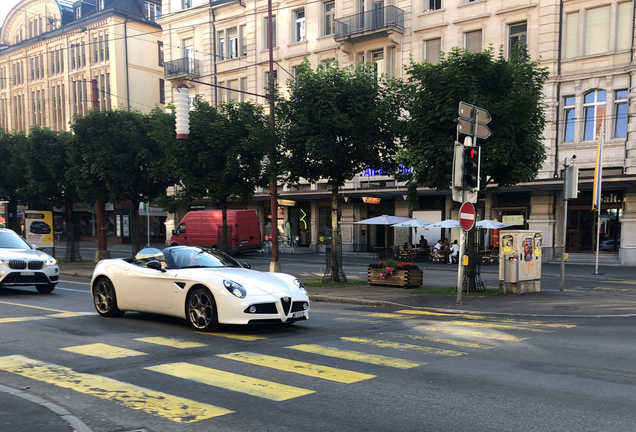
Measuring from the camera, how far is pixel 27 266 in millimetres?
13320

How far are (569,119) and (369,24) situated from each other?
13038 mm

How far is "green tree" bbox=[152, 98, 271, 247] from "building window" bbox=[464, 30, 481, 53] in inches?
582

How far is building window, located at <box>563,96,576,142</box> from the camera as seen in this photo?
2703cm

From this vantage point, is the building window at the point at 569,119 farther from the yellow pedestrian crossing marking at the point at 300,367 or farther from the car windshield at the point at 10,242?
the yellow pedestrian crossing marking at the point at 300,367

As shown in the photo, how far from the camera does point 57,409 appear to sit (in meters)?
4.60

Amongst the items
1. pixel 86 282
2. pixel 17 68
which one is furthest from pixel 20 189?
pixel 17 68

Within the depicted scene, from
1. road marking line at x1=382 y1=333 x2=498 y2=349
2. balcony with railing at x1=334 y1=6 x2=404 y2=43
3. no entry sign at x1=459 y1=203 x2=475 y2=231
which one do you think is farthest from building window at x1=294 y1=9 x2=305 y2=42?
road marking line at x1=382 y1=333 x2=498 y2=349

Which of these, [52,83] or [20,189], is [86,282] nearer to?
[20,189]

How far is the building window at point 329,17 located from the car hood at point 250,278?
29.6m

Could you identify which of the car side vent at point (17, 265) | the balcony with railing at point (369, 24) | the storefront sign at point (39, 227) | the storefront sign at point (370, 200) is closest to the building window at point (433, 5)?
the balcony with railing at point (369, 24)

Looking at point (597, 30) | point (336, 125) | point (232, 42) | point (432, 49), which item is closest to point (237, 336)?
point (336, 125)

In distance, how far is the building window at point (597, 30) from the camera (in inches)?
1017

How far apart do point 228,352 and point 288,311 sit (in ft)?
4.97

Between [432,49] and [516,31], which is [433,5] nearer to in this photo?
[432,49]
